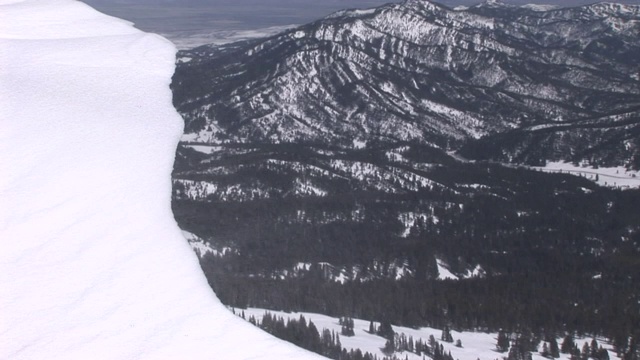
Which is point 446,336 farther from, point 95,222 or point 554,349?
point 95,222

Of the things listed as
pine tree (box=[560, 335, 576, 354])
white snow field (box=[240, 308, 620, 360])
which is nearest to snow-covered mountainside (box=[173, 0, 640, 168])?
white snow field (box=[240, 308, 620, 360])

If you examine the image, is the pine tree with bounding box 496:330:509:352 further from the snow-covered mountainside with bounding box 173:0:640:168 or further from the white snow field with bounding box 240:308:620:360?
the snow-covered mountainside with bounding box 173:0:640:168

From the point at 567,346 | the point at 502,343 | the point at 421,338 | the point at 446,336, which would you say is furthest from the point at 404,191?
the point at 421,338

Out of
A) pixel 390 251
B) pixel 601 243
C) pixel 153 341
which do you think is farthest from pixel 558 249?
pixel 153 341

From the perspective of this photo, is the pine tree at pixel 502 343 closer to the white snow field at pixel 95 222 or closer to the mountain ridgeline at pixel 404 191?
the mountain ridgeline at pixel 404 191

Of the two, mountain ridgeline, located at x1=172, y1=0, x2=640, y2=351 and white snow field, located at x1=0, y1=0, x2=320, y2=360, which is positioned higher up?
white snow field, located at x1=0, y1=0, x2=320, y2=360

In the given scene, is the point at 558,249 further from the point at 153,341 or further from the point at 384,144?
the point at 153,341
